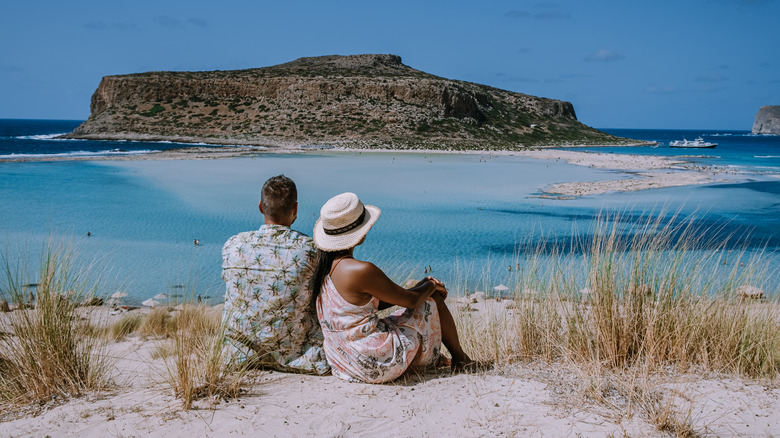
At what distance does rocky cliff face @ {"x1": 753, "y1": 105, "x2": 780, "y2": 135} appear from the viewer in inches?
5428

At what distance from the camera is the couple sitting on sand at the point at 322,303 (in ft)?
10.1

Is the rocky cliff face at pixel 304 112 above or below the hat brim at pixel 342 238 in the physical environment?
above

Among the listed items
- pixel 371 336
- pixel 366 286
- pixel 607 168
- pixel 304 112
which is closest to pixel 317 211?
pixel 371 336

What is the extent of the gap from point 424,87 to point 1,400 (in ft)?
175

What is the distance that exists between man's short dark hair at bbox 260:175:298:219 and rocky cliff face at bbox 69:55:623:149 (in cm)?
3919

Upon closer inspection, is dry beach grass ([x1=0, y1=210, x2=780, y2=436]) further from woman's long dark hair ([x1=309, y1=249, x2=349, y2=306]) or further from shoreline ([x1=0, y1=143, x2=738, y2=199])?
shoreline ([x1=0, y1=143, x2=738, y2=199])

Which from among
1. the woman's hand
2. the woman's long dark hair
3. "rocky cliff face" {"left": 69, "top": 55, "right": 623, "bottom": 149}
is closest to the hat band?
the woman's long dark hair

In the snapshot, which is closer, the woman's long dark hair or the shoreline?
the woman's long dark hair

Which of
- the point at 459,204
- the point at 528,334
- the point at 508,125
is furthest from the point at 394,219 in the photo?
the point at 508,125

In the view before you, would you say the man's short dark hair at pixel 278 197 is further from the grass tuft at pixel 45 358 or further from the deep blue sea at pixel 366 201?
the deep blue sea at pixel 366 201

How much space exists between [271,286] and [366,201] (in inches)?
453

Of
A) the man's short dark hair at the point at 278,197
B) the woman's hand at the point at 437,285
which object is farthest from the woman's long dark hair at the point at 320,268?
the woman's hand at the point at 437,285

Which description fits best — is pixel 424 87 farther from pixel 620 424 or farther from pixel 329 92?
pixel 620 424

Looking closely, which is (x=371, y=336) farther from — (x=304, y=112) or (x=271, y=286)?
(x=304, y=112)
